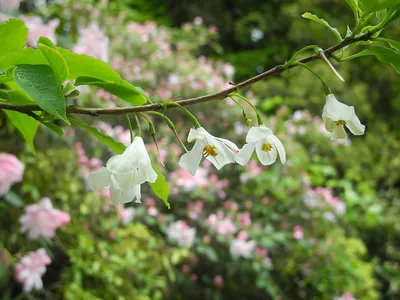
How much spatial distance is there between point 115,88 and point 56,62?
6 centimetres

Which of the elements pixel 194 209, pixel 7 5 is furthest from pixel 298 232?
pixel 7 5

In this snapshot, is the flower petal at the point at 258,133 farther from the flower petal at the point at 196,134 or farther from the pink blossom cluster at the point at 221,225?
the pink blossom cluster at the point at 221,225

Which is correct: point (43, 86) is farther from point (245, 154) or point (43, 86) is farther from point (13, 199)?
point (13, 199)

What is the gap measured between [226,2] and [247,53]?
44.7 inches

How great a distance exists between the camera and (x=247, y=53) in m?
→ 5.87

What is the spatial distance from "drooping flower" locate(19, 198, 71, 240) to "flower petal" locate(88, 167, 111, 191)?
96 cm

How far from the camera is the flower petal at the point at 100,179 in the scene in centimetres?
46

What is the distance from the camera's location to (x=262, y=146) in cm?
49

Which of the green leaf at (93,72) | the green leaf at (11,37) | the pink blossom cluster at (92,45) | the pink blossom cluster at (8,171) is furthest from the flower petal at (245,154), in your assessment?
the pink blossom cluster at (92,45)

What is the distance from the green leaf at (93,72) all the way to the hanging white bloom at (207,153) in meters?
0.08

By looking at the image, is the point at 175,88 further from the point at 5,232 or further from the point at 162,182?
the point at 162,182

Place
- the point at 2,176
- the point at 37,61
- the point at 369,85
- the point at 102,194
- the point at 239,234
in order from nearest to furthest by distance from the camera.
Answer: the point at 37,61
the point at 2,176
the point at 102,194
the point at 239,234
the point at 369,85

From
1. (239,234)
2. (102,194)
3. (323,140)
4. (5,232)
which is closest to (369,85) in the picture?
(323,140)

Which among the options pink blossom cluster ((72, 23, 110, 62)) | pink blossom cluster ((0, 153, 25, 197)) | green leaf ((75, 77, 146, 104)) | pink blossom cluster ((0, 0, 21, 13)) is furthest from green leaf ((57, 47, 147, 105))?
pink blossom cluster ((72, 23, 110, 62))
